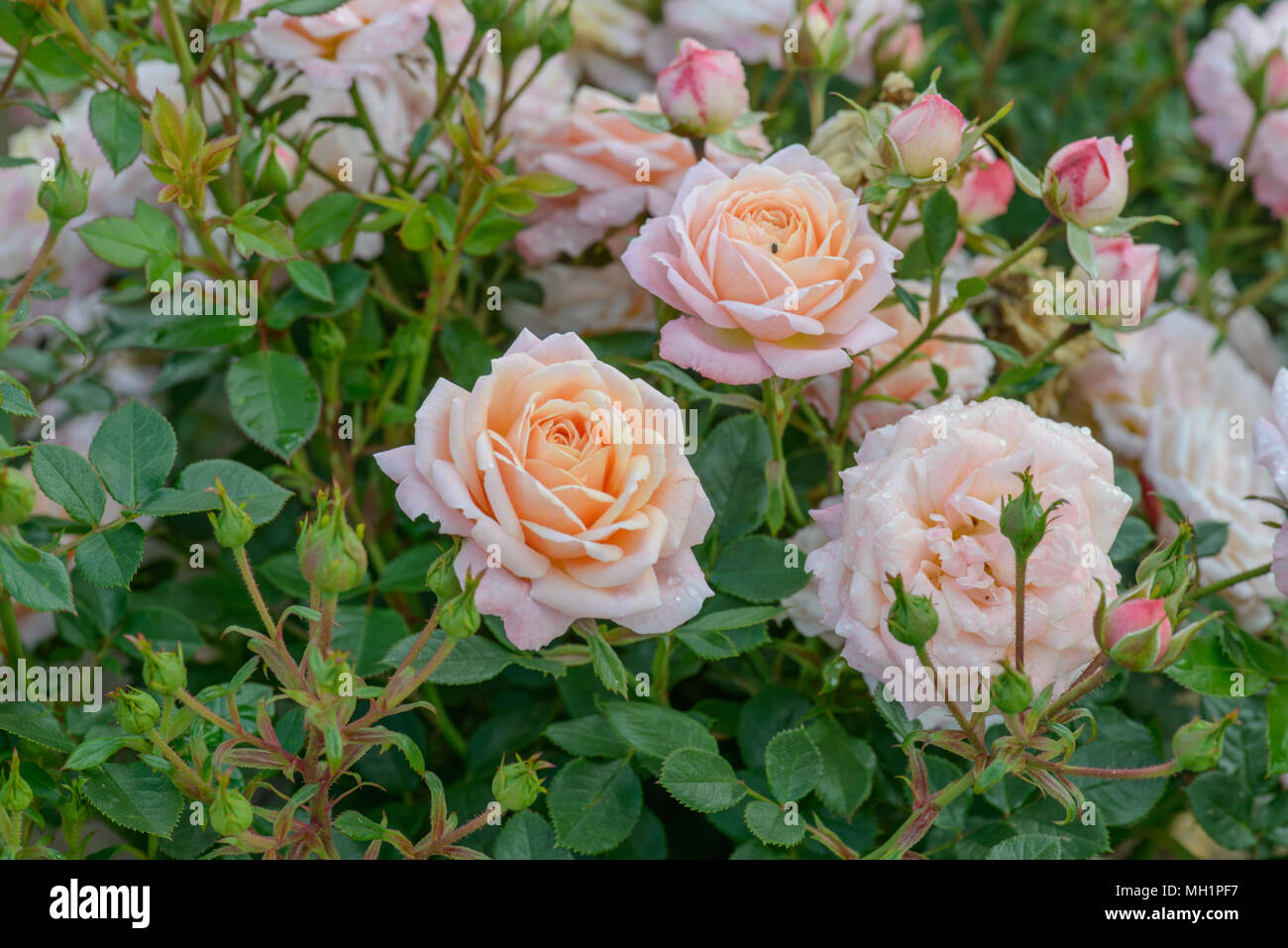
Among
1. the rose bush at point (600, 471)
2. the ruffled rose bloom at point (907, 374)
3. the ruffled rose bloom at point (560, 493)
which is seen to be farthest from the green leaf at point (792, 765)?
the ruffled rose bloom at point (907, 374)

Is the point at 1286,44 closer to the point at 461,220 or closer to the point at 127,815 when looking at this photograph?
the point at 461,220

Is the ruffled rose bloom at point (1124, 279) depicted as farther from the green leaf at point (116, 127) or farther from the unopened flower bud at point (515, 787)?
the green leaf at point (116, 127)

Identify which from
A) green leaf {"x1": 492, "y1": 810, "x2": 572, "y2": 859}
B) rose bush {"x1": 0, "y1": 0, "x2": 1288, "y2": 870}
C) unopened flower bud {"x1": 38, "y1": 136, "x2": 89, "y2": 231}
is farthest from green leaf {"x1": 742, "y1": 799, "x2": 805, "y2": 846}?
unopened flower bud {"x1": 38, "y1": 136, "x2": 89, "y2": 231}

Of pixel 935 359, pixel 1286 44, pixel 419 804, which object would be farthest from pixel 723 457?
pixel 1286 44

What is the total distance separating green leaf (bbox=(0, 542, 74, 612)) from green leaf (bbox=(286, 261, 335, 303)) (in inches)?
8.4

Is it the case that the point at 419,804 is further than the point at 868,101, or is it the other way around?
the point at 868,101

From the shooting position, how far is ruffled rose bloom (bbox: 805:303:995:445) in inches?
28.0

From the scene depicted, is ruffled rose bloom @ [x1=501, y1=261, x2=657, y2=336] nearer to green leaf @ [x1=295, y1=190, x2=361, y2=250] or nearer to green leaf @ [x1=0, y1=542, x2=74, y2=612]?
green leaf @ [x1=295, y1=190, x2=361, y2=250]

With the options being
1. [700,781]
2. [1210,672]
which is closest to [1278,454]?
[1210,672]

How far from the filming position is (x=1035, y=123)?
1.14m

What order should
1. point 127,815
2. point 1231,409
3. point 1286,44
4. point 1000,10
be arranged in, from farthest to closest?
point 1000,10 < point 1286,44 < point 1231,409 < point 127,815

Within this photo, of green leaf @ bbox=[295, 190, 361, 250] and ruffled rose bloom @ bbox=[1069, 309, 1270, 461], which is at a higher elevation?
green leaf @ bbox=[295, 190, 361, 250]

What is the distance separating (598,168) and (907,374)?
243mm
